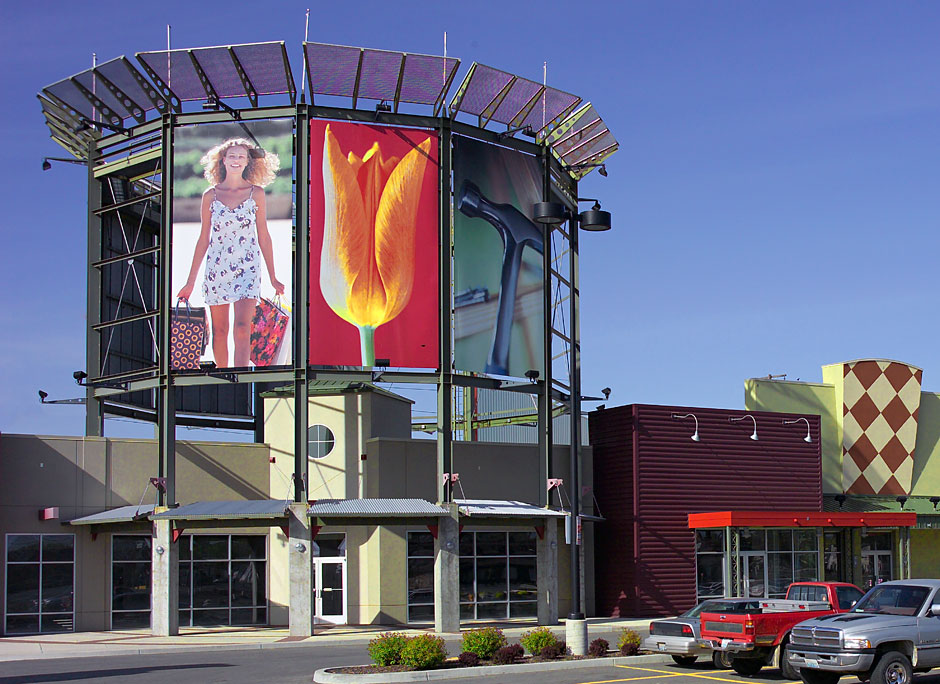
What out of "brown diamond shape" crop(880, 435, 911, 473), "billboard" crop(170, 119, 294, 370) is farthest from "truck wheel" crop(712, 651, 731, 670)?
"brown diamond shape" crop(880, 435, 911, 473)

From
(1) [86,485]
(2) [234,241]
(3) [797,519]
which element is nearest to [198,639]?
(1) [86,485]

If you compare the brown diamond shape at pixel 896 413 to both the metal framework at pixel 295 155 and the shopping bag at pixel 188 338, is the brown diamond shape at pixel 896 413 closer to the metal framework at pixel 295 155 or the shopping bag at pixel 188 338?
the metal framework at pixel 295 155

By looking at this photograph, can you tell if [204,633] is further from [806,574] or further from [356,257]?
[806,574]

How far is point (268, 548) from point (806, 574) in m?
20.1

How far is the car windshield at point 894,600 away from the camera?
20172 mm

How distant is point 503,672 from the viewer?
76.5 ft

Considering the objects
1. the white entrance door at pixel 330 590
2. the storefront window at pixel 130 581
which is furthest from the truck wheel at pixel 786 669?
the storefront window at pixel 130 581

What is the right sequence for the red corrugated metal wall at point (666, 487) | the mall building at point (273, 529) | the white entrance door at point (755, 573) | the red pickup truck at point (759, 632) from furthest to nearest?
the white entrance door at point (755, 573), the red corrugated metal wall at point (666, 487), the mall building at point (273, 529), the red pickup truck at point (759, 632)

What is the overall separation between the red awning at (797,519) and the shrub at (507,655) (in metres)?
17.7

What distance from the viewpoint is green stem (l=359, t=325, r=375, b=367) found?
37.3 metres

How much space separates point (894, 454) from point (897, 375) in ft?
10.8

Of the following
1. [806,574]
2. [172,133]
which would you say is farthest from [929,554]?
[172,133]

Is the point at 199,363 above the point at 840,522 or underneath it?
above

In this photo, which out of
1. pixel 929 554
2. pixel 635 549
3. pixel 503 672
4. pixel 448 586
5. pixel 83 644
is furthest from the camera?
pixel 929 554
